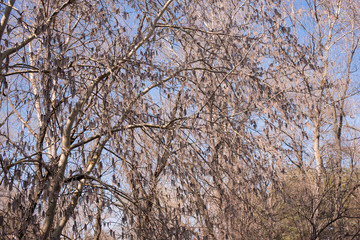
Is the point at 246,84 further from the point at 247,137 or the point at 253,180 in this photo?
the point at 253,180

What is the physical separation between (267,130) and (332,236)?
3.91 metres

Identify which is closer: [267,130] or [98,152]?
[267,130]

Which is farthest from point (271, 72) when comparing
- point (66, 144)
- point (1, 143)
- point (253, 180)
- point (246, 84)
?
point (1, 143)

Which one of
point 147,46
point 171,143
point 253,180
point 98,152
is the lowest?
point 253,180

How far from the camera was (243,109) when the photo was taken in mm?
4312

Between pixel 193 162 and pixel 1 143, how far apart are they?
1784 mm

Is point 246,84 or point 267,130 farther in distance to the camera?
point 246,84

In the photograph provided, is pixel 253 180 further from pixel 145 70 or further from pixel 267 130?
pixel 145 70

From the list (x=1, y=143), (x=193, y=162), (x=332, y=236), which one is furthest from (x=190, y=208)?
(x=332, y=236)

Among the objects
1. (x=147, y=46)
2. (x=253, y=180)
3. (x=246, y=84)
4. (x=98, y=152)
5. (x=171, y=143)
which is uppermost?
(x=147, y=46)

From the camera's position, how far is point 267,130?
3963mm

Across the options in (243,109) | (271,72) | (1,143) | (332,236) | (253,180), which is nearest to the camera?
(1,143)

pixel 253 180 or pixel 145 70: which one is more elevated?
pixel 145 70

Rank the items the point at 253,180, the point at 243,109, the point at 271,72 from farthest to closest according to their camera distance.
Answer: the point at 271,72
the point at 243,109
the point at 253,180
